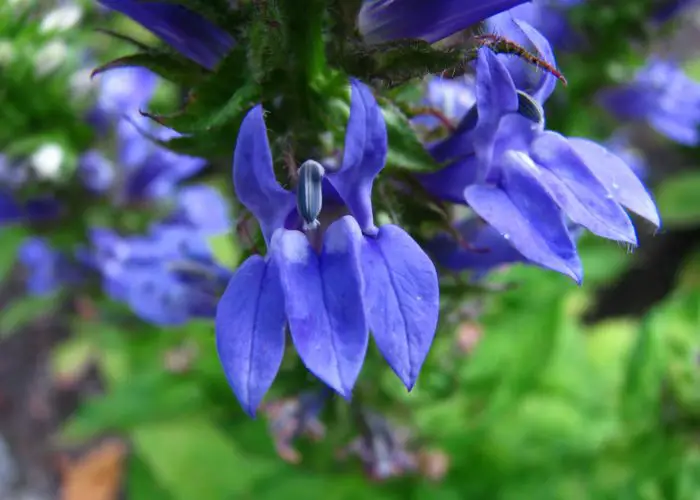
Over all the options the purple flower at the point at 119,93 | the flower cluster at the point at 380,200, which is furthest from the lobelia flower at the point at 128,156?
the flower cluster at the point at 380,200

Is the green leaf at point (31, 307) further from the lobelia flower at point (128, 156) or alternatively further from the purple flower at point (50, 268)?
the lobelia flower at point (128, 156)

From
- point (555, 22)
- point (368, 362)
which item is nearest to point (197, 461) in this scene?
point (368, 362)

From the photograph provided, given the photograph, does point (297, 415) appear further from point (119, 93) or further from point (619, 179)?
point (119, 93)

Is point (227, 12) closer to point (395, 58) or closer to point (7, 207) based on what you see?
point (395, 58)

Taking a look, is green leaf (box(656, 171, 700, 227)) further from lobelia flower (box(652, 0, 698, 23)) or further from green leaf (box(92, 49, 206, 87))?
green leaf (box(92, 49, 206, 87))

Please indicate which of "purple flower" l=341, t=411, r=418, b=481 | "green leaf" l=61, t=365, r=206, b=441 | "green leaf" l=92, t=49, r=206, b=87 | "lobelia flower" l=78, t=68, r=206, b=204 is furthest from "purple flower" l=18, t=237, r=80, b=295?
"green leaf" l=92, t=49, r=206, b=87

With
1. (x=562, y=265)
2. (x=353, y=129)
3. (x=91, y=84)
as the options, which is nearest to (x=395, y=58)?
(x=353, y=129)
